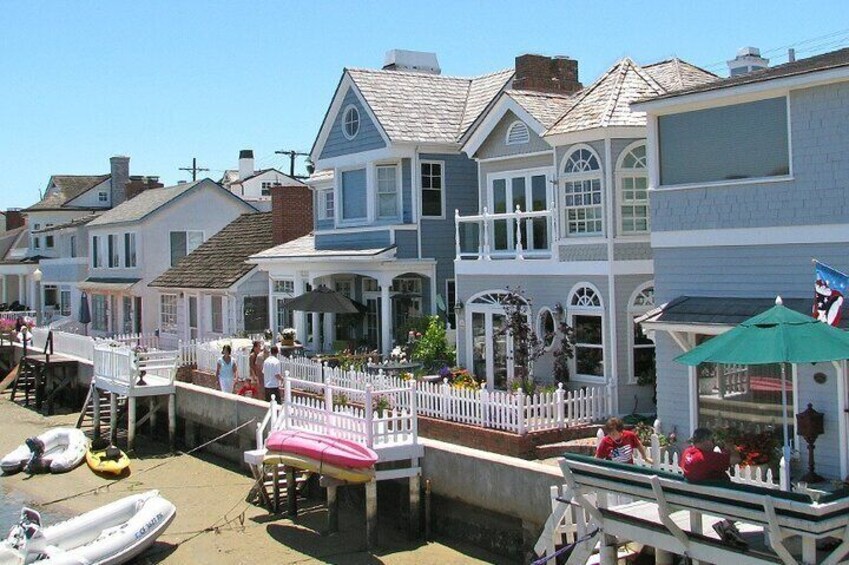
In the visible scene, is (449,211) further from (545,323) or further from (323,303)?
(545,323)

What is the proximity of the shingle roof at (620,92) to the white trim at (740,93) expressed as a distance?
Result: 10.3 ft

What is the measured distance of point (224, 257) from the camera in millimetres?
38969

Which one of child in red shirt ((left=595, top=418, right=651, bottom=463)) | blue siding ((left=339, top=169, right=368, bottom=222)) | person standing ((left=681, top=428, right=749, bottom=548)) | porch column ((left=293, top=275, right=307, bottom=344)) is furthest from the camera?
porch column ((left=293, top=275, right=307, bottom=344))

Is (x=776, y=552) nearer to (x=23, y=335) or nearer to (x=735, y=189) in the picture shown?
(x=735, y=189)

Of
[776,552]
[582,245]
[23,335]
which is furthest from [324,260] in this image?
[776,552]

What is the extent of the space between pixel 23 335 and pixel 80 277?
38.6 ft

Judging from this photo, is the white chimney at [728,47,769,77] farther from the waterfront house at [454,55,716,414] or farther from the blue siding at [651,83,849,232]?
the blue siding at [651,83,849,232]

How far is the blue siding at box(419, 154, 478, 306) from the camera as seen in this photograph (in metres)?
28.4

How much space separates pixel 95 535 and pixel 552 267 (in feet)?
34.5

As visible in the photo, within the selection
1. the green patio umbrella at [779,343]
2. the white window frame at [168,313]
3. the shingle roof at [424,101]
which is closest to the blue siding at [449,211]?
the shingle roof at [424,101]

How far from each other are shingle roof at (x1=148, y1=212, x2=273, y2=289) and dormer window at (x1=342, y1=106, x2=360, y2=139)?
8518mm

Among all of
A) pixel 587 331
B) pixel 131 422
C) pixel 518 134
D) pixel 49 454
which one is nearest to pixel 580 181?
pixel 518 134

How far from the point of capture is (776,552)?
30.8 feet

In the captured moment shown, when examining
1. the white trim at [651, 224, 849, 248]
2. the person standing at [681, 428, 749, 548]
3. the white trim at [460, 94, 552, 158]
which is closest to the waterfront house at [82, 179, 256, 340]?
the white trim at [460, 94, 552, 158]
